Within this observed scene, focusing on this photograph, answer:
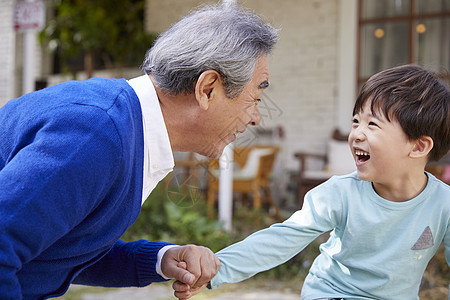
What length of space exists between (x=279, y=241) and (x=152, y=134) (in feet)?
1.90

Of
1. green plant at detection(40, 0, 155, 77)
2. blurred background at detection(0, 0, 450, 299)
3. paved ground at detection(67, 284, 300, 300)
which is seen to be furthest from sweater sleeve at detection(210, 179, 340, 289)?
green plant at detection(40, 0, 155, 77)

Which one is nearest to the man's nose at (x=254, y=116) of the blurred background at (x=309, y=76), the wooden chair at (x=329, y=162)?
the blurred background at (x=309, y=76)

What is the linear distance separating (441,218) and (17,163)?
1321mm

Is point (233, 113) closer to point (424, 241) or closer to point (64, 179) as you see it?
point (64, 179)

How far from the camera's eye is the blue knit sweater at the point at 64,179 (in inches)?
43.7

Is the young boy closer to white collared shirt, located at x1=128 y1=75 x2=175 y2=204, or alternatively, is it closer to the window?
white collared shirt, located at x1=128 y1=75 x2=175 y2=204

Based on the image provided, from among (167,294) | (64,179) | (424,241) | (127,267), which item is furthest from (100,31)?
(64,179)

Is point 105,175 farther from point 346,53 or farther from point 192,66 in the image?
point 346,53

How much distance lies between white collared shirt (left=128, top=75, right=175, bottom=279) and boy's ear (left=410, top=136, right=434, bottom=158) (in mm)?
829

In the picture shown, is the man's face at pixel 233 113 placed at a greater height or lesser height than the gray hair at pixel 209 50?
lesser

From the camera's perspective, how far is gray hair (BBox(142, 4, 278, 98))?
145cm

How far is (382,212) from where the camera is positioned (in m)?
1.74

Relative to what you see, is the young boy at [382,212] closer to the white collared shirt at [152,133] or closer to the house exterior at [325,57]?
the white collared shirt at [152,133]

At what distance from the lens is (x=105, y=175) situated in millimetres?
1229
